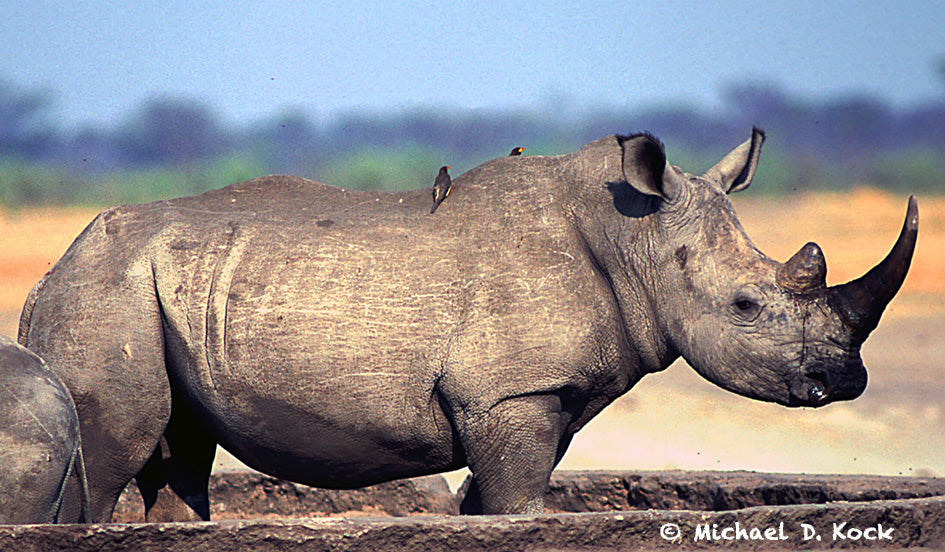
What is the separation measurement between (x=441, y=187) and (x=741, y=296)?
1487 millimetres

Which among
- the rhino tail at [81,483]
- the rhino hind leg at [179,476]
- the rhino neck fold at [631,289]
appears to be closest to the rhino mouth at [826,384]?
the rhino neck fold at [631,289]

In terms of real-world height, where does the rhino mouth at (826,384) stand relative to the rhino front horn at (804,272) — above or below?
below

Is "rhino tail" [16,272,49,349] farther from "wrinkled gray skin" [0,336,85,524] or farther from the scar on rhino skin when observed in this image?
the scar on rhino skin

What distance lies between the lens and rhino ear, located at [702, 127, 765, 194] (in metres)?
6.89

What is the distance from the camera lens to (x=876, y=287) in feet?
19.0

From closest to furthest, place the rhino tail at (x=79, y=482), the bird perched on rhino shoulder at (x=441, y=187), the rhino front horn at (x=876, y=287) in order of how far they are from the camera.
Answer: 1. the rhino tail at (x=79, y=482)
2. the rhino front horn at (x=876, y=287)
3. the bird perched on rhino shoulder at (x=441, y=187)

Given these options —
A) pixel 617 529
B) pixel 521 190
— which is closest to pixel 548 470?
pixel 617 529

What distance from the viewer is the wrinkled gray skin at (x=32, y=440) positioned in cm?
498

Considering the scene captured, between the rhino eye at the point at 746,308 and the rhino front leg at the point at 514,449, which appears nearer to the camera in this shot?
the rhino front leg at the point at 514,449

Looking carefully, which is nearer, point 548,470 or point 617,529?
point 617,529

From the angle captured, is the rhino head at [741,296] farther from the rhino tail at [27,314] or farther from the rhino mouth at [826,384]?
the rhino tail at [27,314]

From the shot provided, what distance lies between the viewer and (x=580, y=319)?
5.99 meters

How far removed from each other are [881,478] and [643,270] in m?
2.44

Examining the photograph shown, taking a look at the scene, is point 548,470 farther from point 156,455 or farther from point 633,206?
point 156,455
